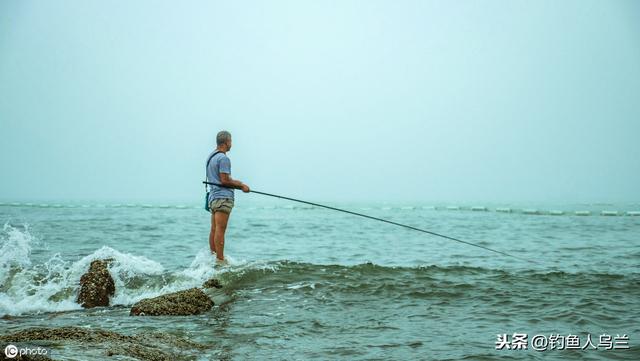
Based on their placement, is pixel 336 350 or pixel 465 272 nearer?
pixel 336 350

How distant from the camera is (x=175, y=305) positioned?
6.00 meters

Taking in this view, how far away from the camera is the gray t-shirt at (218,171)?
800 centimetres

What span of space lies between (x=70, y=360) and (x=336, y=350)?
7.50ft

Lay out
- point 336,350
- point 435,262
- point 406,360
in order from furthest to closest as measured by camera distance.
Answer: point 435,262
point 336,350
point 406,360

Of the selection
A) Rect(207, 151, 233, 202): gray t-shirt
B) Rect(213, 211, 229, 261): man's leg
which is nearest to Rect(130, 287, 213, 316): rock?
Rect(213, 211, 229, 261): man's leg

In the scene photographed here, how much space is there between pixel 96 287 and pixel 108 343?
361cm

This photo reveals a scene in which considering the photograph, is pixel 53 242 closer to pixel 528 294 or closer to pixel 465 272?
pixel 465 272

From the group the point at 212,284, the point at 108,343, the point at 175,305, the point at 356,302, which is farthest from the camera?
the point at 212,284

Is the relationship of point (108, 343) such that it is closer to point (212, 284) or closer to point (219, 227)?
point (212, 284)

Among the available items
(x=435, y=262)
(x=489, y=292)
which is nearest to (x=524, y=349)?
(x=489, y=292)

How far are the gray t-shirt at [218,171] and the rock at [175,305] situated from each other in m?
2.19

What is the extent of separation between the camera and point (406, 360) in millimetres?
4211

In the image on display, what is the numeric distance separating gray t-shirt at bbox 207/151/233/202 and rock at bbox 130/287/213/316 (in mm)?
2192

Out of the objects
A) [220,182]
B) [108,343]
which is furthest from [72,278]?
[108,343]
